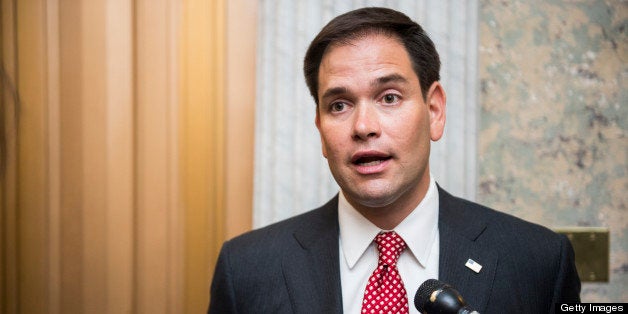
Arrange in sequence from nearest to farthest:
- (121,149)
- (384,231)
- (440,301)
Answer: (440,301), (384,231), (121,149)

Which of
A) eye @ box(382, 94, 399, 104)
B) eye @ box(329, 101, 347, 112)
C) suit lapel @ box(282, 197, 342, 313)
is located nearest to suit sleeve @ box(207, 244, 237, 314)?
suit lapel @ box(282, 197, 342, 313)

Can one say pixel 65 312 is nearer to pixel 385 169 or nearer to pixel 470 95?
pixel 385 169

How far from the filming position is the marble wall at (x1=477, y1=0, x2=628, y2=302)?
1.93 metres

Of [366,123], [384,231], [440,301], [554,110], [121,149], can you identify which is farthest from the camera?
[554,110]

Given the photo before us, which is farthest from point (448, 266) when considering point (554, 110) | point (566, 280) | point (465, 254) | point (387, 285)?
point (554, 110)

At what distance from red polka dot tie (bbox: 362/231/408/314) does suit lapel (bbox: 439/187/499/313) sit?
0.12 metres

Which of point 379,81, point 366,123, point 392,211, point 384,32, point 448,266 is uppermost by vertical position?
point 384,32

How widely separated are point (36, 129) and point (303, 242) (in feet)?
3.28

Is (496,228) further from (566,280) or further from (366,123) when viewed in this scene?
(366,123)

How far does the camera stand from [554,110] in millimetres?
1927

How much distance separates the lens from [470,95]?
1841 millimetres

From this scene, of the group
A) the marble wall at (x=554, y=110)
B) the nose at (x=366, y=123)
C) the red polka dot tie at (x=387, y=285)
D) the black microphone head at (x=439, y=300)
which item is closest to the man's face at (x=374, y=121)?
the nose at (x=366, y=123)

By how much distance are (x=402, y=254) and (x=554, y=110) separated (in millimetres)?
909

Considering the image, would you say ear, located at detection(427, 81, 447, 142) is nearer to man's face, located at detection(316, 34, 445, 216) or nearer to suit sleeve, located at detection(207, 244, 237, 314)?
man's face, located at detection(316, 34, 445, 216)
